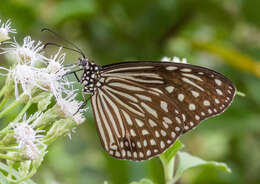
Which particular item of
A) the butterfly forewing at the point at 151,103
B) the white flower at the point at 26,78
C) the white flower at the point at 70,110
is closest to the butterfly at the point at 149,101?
the butterfly forewing at the point at 151,103

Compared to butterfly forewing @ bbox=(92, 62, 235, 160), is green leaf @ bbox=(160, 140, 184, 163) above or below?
below

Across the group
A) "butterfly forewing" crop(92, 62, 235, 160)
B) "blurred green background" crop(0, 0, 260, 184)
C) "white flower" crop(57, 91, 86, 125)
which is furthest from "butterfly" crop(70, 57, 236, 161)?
"blurred green background" crop(0, 0, 260, 184)

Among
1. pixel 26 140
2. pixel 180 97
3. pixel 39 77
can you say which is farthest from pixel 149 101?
pixel 26 140

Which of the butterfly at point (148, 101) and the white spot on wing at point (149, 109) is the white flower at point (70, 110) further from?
the white spot on wing at point (149, 109)

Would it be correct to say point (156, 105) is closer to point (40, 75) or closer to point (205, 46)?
point (40, 75)

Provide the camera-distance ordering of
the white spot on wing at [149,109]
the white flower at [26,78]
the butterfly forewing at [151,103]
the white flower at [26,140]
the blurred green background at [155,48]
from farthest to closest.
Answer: the blurred green background at [155,48]
the white spot on wing at [149,109]
the butterfly forewing at [151,103]
the white flower at [26,78]
the white flower at [26,140]

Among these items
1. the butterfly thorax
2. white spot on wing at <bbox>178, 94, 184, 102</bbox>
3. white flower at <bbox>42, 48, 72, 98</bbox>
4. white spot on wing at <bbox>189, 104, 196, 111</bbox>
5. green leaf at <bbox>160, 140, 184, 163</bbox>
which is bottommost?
green leaf at <bbox>160, 140, 184, 163</bbox>

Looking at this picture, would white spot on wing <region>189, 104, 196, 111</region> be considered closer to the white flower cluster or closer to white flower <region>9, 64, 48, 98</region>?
the white flower cluster
